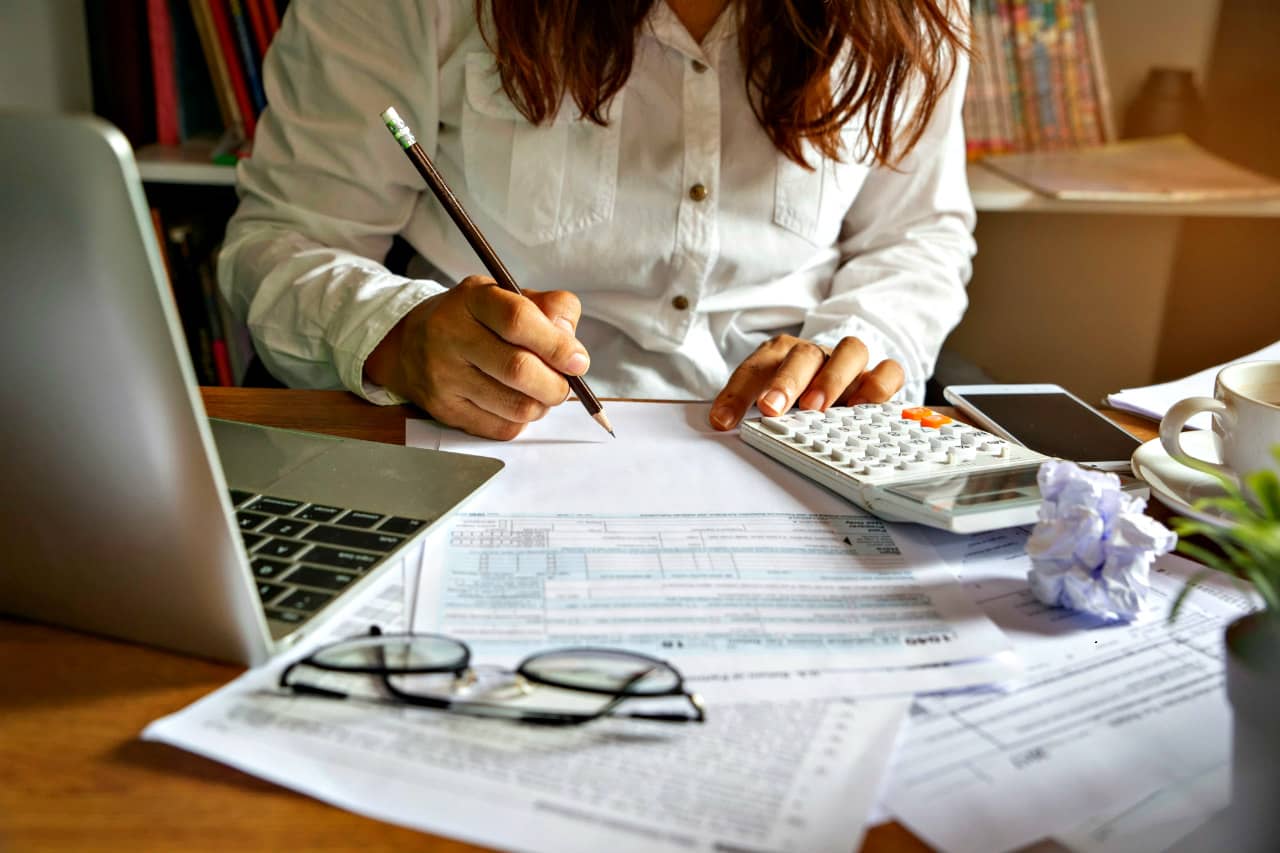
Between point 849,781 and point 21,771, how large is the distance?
31cm

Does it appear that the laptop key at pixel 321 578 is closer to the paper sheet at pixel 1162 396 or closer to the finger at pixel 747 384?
the finger at pixel 747 384

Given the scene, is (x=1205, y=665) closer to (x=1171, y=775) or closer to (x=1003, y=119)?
(x=1171, y=775)

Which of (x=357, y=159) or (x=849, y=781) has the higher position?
(x=357, y=159)

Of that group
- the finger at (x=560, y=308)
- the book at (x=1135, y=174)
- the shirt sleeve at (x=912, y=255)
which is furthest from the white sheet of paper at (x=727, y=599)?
the book at (x=1135, y=174)

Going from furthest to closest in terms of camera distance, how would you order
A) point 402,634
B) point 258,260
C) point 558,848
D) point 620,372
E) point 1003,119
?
1. point 1003,119
2. point 620,372
3. point 258,260
4. point 402,634
5. point 558,848

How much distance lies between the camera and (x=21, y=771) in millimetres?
420

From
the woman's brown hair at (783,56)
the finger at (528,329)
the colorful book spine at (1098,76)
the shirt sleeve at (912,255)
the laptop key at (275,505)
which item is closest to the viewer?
the laptop key at (275,505)

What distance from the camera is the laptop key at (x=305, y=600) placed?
20.1 inches

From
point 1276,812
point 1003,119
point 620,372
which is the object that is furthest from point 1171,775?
point 1003,119

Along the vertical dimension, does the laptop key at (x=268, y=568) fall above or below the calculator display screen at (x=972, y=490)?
above

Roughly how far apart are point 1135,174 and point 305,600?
1.44m

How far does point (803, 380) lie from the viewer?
0.85 m

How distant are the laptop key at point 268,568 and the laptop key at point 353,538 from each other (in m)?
0.03

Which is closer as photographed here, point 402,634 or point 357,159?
point 402,634
